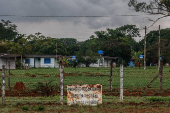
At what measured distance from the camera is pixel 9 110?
9234 millimetres

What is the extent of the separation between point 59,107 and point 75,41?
121m

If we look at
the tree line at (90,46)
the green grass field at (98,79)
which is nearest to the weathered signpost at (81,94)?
the green grass field at (98,79)

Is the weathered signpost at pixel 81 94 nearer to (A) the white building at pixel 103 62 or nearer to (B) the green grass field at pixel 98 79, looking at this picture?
(B) the green grass field at pixel 98 79

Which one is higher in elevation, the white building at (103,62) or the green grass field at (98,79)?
the white building at (103,62)

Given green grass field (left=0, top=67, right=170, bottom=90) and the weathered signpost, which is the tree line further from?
the weathered signpost

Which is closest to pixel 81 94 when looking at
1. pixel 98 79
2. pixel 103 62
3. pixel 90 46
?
pixel 98 79

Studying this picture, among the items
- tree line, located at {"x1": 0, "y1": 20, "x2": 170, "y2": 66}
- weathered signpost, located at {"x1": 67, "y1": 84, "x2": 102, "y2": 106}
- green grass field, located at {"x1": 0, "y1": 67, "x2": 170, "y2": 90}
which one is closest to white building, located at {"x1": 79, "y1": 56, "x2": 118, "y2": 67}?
tree line, located at {"x1": 0, "y1": 20, "x2": 170, "y2": 66}

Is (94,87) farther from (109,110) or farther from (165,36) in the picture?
(165,36)

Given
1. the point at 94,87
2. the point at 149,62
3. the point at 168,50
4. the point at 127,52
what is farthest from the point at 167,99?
the point at 149,62

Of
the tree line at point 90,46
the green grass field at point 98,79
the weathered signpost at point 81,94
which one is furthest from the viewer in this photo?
the tree line at point 90,46

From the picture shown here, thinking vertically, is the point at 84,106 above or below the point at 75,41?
below

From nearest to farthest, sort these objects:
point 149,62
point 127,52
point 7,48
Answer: point 7,48 < point 127,52 < point 149,62

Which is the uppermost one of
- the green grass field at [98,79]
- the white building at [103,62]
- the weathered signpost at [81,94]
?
the white building at [103,62]

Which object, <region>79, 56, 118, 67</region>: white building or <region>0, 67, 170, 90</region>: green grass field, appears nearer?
<region>0, 67, 170, 90</region>: green grass field
